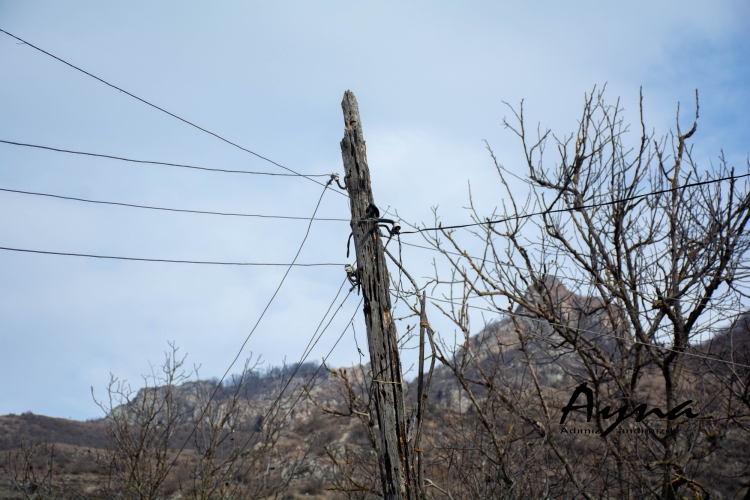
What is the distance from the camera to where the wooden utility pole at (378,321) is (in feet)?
18.3

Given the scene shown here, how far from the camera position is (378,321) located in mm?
5918

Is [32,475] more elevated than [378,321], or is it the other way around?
[378,321]

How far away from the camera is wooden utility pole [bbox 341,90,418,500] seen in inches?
220

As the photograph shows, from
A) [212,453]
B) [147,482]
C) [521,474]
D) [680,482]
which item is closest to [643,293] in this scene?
[680,482]

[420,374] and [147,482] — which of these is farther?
[147,482]

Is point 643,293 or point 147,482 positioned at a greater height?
point 643,293

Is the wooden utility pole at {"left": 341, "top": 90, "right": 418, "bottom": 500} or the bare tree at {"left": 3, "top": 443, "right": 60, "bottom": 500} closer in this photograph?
the wooden utility pole at {"left": 341, "top": 90, "right": 418, "bottom": 500}

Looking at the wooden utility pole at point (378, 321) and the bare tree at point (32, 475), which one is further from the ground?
the wooden utility pole at point (378, 321)

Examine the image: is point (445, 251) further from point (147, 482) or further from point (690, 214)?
point (147, 482)

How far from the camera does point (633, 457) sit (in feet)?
30.7

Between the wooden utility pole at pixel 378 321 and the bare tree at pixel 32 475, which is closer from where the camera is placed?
the wooden utility pole at pixel 378 321

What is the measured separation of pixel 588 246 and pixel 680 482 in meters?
3.76

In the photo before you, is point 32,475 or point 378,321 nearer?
point 378,321

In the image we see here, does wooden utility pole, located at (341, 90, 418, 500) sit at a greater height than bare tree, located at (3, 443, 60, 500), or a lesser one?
greater
